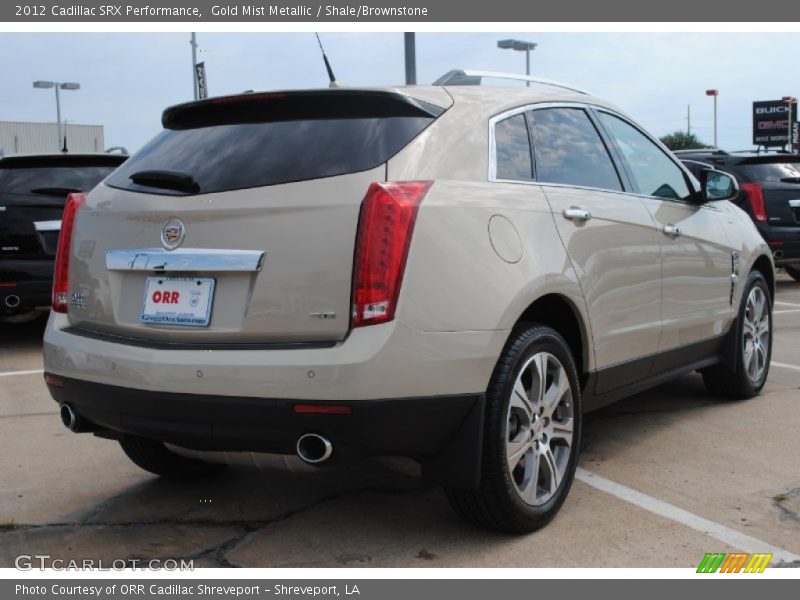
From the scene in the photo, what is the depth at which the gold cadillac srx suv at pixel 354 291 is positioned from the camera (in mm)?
3064

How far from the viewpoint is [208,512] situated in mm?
3934

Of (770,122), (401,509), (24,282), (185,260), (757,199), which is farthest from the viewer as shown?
(770,122)

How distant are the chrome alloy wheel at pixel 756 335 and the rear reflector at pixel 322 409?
3.42 meters

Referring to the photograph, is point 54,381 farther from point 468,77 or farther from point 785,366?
point 785,366

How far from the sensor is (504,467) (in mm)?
3332

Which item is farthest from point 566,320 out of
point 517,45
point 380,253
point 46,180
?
point 517,45

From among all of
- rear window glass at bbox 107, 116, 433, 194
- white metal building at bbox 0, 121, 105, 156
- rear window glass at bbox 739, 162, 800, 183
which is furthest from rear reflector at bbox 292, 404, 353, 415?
white metal building at bbox 0, 121, 105, 156

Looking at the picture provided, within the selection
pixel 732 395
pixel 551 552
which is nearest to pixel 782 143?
pixel 732 395

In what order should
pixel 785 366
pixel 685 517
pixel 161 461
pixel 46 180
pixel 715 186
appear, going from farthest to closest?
pixel 46 180, pixel 785 366, pixel 715 186, pixel 161 461, pixel 685 517

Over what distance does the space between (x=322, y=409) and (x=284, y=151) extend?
0.94 m

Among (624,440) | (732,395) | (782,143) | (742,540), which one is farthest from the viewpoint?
(782,143)

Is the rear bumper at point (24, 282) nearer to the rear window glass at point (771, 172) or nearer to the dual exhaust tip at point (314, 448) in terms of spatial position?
the dual exhaust tip at point (314, 448)

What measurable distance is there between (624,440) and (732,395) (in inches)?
45.8
